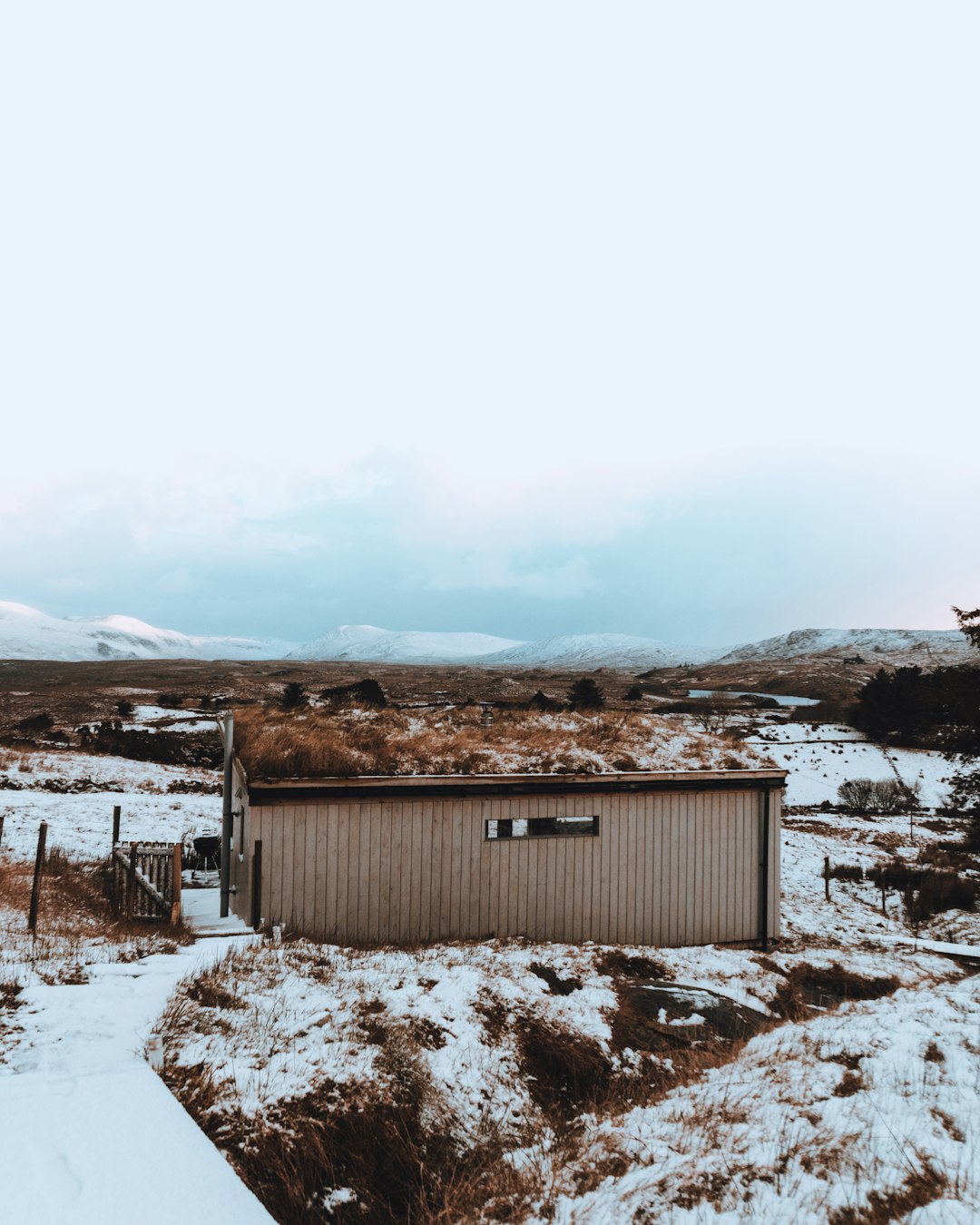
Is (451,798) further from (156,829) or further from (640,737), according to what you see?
(156,829)

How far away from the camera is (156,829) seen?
19547mm

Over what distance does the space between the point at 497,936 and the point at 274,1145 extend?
7.00 m

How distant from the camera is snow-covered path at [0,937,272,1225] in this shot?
4.10 metres

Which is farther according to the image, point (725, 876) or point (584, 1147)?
point (725, 876)

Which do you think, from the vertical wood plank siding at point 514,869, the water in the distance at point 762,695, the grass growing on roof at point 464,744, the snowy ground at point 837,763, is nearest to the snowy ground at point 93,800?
the grass growing on roof at point 464,744

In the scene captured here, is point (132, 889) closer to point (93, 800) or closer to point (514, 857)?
point (514, 857)

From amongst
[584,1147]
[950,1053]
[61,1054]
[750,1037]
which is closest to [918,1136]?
[950,1053]

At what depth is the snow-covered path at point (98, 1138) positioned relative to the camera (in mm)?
4102

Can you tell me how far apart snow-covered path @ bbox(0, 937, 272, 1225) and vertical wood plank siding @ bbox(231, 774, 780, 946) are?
482 centimetres

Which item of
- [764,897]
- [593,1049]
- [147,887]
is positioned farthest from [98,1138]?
[764,897]

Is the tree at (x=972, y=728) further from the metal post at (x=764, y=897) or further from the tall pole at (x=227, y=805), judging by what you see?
the tall pole at (x=227, y=805)

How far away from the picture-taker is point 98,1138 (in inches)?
183

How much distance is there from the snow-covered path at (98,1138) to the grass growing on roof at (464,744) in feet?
17.1

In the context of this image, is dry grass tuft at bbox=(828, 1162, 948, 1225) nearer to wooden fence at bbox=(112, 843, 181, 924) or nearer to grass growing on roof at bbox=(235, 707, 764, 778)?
grass growing on roof at bbox=(235, 707, 764, 778)
